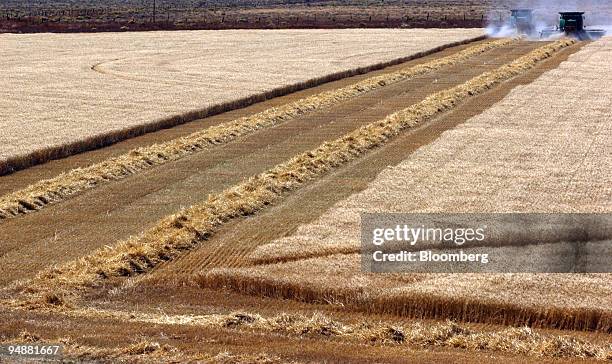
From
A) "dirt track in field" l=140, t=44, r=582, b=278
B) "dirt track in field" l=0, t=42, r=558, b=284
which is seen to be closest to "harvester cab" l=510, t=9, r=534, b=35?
"dirt track in field" l=0, t=42, r=558, b=284

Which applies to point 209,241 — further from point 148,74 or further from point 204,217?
point 148,74

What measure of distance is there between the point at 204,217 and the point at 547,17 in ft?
390

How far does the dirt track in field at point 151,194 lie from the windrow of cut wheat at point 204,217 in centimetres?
67

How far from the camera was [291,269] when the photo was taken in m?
18.1

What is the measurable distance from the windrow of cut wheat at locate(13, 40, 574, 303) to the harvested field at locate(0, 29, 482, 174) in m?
7.47

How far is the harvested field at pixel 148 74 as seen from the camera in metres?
35.4

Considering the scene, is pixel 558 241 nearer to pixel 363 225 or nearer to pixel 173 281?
pixel 363 225

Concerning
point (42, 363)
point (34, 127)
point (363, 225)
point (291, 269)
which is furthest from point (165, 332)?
point (34, 127)

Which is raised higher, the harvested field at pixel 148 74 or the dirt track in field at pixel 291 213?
the dirt track in field at pixel 291 213

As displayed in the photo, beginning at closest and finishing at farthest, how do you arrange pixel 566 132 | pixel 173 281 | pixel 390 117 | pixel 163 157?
pixel 173 281, pixel 163 157, pixel 566 132, pixel 390 117

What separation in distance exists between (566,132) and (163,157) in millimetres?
12832

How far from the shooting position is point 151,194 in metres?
25.4

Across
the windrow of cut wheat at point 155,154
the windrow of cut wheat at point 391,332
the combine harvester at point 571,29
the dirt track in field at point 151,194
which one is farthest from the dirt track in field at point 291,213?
the combine harvester at point 571,29

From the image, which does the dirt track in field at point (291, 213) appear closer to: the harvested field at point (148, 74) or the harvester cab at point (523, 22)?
the harvested field at point (148, 74)
